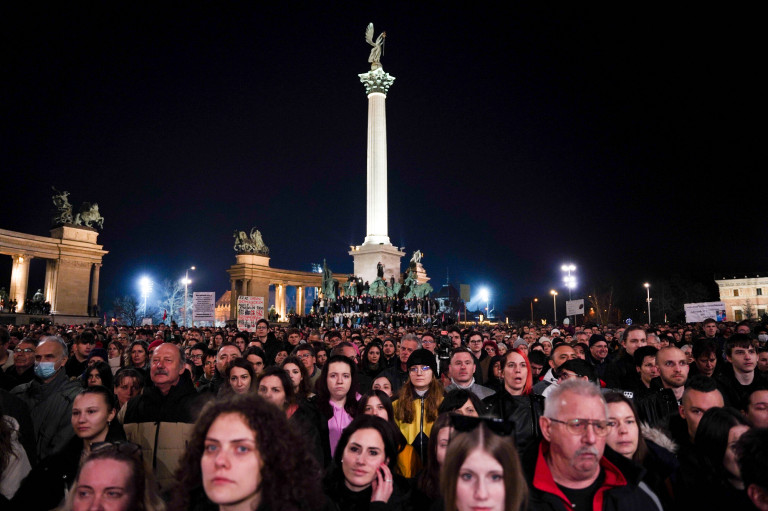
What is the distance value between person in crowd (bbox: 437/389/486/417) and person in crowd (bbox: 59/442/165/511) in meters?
2.77

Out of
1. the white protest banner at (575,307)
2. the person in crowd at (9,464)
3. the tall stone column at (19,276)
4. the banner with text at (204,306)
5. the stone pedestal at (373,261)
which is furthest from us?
the tall stone column at (19,276)

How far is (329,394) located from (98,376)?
131 inches

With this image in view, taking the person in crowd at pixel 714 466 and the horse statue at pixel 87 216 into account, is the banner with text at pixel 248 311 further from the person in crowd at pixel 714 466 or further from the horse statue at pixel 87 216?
the horse statue at pixel 87 216

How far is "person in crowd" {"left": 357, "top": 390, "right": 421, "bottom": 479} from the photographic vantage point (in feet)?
15.8

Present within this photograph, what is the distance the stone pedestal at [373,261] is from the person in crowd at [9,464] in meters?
36.6

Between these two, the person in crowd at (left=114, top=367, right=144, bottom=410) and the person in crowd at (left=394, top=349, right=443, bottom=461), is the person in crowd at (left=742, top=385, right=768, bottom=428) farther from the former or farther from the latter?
the person in crowd at (left=114, top=367, right=144, bottom=410)

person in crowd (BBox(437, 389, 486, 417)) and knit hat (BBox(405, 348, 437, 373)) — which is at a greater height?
knit hat (BBox(405, 348, 437, 373))

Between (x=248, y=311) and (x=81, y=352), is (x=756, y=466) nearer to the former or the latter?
(x=81, y=352)

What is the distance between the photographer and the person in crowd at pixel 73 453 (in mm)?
3834

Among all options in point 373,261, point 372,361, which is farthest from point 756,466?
point 373,261

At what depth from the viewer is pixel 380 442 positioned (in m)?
3.79

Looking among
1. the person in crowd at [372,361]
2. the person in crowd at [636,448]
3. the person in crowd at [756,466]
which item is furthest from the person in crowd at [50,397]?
the person in crowd at [756,466]

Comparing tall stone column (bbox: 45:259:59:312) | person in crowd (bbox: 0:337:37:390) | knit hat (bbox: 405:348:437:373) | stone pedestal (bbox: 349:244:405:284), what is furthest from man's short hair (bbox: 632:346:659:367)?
tall stone column (bbox: 45:259:59:312)

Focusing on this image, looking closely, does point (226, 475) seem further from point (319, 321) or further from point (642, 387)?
point (319, 321)
